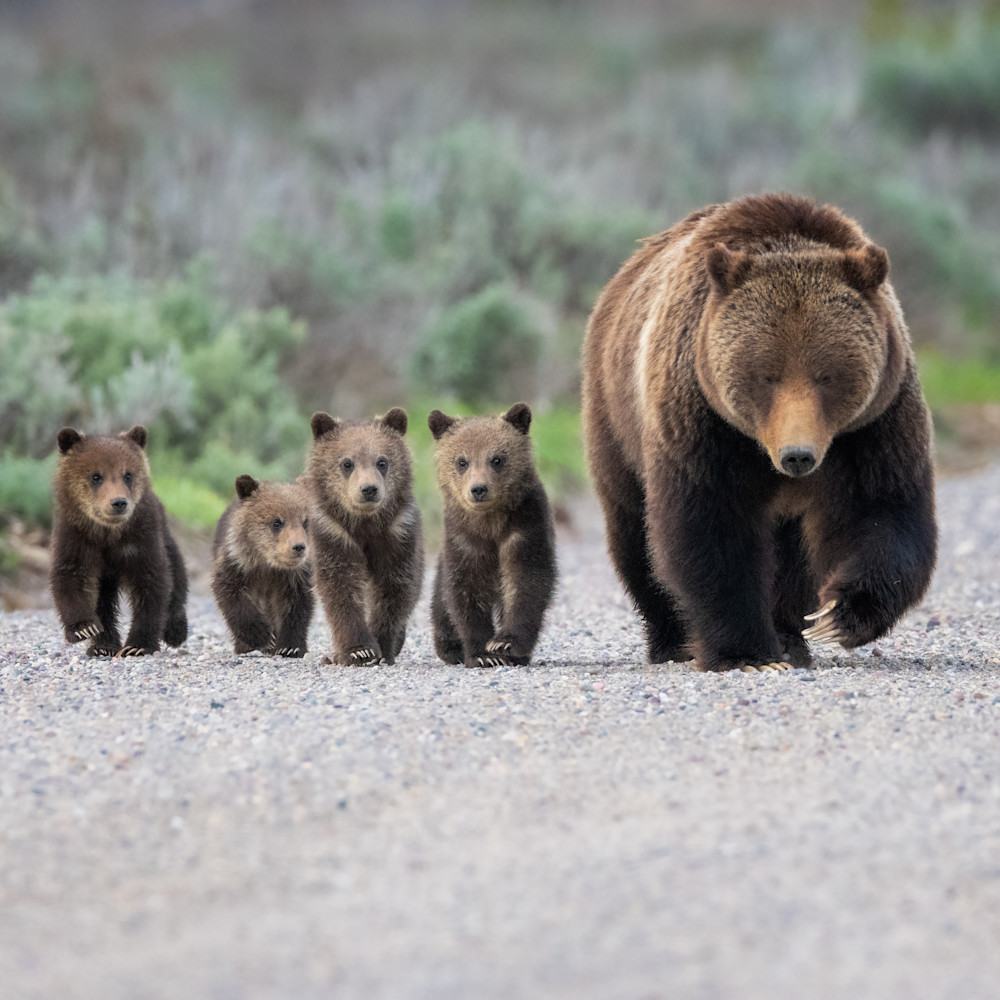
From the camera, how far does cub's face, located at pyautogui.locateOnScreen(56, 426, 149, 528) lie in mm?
6621

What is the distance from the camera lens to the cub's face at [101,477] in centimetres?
662

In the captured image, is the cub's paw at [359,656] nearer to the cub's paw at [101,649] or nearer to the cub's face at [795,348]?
the cub's paw at [101,649]

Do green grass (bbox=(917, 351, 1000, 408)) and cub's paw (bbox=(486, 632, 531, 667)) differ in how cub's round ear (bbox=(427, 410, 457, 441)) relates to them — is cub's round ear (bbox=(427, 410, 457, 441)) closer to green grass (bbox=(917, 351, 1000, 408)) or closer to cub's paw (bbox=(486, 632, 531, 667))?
cub's paw (bbox=(486, 632, 531, 667))

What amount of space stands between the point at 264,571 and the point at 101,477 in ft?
2.78

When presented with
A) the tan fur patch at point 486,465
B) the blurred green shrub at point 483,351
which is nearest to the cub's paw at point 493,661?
the tan fur patch at point 486,465

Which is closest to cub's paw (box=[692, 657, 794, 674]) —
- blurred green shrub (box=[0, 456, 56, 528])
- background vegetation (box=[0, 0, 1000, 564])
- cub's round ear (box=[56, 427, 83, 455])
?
cub's round ear (box=[56, 427, 83, 455])

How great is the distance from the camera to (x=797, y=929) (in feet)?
10.4

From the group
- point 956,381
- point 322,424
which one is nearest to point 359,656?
point 322,424

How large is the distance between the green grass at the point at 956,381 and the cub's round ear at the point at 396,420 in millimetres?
12036

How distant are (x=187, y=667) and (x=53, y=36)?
104 ft

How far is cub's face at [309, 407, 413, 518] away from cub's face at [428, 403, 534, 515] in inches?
7.3

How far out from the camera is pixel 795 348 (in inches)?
208

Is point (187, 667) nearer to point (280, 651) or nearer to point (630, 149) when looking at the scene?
point (280, 651)

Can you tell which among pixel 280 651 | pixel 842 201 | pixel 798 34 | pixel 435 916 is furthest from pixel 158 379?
pixel 798 34
